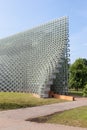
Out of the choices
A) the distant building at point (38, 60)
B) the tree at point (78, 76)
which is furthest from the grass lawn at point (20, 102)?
the tree at point (78, 76)

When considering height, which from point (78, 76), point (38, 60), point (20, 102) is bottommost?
point (20, 102)

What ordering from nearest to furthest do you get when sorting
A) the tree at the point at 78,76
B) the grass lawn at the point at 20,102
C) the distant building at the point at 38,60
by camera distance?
the grass lawn at the point at 20,102 < the distant building at the point at 38,60 < the tree at the point at 78,76

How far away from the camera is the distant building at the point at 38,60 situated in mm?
43375

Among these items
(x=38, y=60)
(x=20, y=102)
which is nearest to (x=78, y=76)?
A: (x=38, y=60)

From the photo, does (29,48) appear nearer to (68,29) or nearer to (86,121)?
(68,29)

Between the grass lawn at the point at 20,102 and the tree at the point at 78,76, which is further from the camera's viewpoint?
the tree at the point at 78,76

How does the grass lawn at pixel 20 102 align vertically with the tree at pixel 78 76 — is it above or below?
below

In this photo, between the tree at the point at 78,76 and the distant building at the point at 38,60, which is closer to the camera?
the distant building at the point at 38,60

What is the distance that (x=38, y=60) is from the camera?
48.4 meters

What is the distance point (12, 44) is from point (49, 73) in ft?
67.1

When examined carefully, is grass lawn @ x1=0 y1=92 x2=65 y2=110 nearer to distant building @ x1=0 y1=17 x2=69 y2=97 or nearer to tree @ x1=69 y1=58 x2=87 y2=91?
distant building @ x1=0 y1=17 x2=69 y2=97

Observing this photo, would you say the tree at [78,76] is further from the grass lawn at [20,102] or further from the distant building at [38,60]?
the grass lawn at [20,102]

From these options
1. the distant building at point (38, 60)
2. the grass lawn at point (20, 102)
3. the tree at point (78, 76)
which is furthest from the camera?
the tree at point (78, 76)

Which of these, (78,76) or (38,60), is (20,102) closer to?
(38,60)
